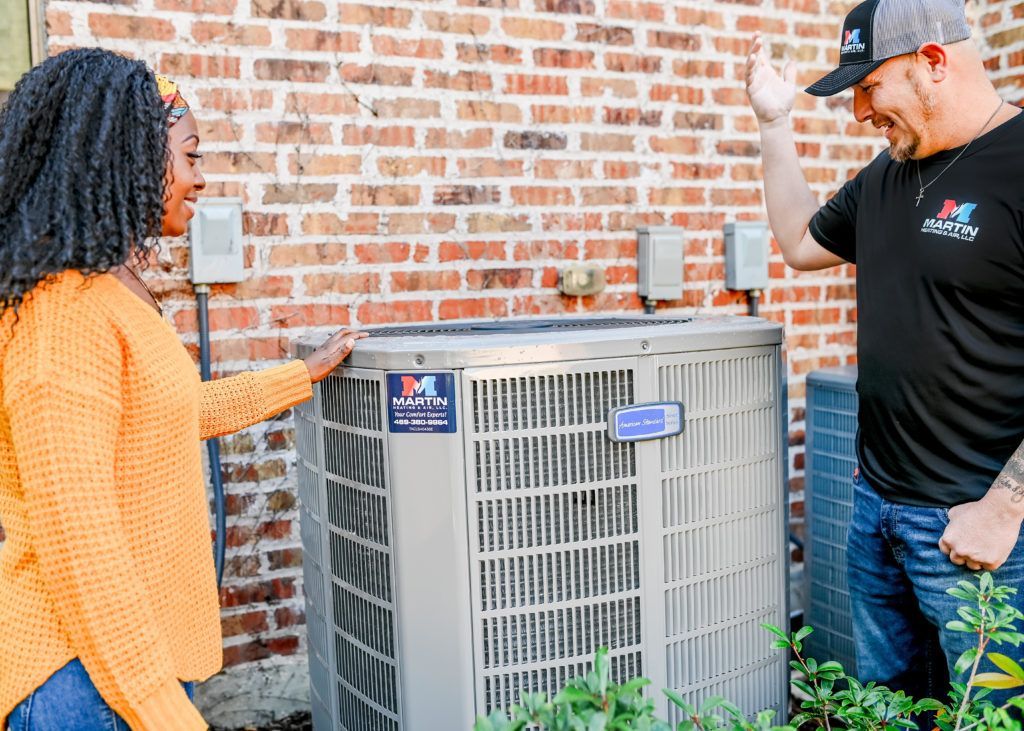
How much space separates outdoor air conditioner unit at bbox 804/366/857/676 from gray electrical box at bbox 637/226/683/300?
0.53 m

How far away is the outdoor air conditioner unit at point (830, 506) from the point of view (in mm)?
2682

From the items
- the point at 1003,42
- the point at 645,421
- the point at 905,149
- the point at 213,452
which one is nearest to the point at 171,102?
the point at 645,421

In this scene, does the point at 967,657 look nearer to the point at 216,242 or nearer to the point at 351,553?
the point at 351,553

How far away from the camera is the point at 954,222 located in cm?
169

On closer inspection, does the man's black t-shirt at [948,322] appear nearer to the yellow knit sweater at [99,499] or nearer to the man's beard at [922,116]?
the man's beard at [922,116]

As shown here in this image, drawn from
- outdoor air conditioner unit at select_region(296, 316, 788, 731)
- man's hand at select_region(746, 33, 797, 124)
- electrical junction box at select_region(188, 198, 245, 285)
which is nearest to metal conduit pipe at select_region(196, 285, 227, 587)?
electrical junction box at select_region(188, 198, 245, 285)

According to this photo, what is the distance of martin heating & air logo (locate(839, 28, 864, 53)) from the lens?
1797mm

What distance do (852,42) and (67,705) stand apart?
5.75 ft

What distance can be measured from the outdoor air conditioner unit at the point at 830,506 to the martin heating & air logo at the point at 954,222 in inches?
37.9

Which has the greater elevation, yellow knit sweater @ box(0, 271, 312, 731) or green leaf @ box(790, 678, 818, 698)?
yellow knit sweater @ box(0, 271, 312, 731)

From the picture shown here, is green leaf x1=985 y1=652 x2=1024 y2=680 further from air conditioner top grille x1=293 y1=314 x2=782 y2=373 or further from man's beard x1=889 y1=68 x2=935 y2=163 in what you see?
man's beard x1=889 y1=68 x2=935 y2=163

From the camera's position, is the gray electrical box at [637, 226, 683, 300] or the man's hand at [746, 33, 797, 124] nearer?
the man's hand at [746, 33, 797, 124]

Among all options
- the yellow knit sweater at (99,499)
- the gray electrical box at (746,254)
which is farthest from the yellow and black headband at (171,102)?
the gray electrical box at (746,254)

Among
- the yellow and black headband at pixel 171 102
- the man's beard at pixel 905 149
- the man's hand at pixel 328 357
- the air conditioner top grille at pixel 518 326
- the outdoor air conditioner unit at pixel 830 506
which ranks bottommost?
the outdoor air conditioner unit at pixel 830 506
